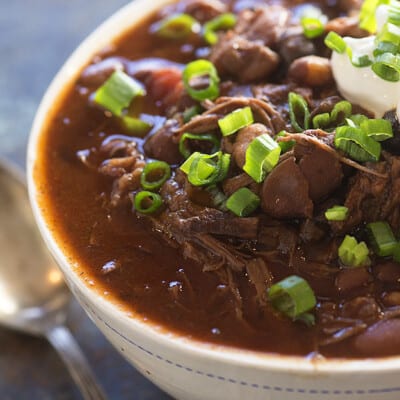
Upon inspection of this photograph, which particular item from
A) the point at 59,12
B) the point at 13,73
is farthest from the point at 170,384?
the point at 59,12

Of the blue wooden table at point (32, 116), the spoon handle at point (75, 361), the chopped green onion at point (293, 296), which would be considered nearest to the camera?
the chopped green onion at point (293, 296)

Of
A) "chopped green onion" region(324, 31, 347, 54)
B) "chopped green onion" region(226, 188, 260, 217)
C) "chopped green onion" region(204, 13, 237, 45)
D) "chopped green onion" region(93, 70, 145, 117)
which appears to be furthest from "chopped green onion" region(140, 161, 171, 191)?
"chopped green onion" region(204, 13, 237, 45)

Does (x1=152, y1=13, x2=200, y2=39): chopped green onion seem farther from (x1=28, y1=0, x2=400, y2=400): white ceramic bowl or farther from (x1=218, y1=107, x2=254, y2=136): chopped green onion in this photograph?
(x1=28, y1=0, x2=400, y2=400): white ceramic bowl

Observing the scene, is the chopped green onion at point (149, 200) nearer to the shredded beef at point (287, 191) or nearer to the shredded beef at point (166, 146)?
the shredded beef at point (166, 146)

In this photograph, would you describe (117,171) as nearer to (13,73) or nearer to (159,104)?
(159,104)

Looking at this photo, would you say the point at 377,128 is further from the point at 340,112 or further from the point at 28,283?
the point at 28,283

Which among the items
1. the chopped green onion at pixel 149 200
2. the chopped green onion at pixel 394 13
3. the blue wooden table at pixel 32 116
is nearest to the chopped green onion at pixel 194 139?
the chopped green onion at pixel 149 200

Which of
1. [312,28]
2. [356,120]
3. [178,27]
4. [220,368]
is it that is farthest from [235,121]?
[178,27]
